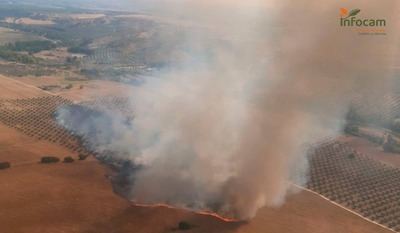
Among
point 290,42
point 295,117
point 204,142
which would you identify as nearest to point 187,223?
point 204,142

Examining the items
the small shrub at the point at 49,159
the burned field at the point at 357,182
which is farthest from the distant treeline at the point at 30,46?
the burned field at the point at 357,182

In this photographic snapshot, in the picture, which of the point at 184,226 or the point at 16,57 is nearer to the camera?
the point at 184,226

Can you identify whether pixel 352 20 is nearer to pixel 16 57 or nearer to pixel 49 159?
pixel 49 159

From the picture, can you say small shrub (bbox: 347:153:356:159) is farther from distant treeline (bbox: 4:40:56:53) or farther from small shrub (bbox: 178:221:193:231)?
distant treeline (bbox: 4:40:56:53)

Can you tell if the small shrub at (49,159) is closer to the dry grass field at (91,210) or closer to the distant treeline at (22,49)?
the dry grass field at (91,210)

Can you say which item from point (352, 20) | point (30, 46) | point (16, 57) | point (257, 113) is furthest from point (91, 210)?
point (30, 46)

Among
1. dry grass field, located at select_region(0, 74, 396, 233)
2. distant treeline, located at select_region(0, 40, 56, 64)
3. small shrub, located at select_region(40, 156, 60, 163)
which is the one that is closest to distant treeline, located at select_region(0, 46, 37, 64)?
distant treeline, located at select_region(0, 40, 56, 64)
